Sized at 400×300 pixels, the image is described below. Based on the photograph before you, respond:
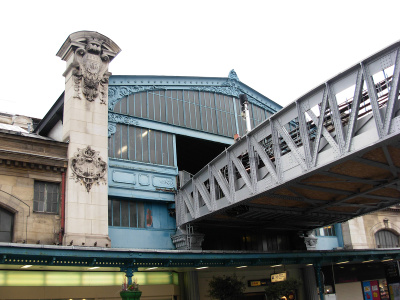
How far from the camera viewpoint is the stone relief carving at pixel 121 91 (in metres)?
26.4

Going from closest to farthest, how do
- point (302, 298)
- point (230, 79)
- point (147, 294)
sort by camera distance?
1. point (147, 294)
2. point (302, 298)
3. point (230, 79)

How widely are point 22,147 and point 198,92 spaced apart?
13601 mm

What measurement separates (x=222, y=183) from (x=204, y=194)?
78.6 inches

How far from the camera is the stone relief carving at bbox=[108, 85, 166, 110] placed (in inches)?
1038

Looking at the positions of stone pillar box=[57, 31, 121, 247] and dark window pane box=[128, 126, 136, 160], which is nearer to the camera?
stone pillar box=[57, 31, 121, 247]

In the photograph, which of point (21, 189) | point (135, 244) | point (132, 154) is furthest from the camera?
point (132, 154)

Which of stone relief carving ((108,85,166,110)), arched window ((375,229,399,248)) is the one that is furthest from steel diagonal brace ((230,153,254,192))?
arched window ((375,229,399,248))

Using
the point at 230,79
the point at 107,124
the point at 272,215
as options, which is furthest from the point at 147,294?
the point at 230,79

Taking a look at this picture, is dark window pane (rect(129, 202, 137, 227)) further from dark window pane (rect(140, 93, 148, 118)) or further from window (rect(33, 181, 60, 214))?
dark window pane (rect(140, 93, 148, 118))

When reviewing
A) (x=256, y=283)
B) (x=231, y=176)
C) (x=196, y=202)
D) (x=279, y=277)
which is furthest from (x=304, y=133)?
(x=256, y=283)

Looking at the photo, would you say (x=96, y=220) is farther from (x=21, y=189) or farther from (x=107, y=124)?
(x=107, y=124)

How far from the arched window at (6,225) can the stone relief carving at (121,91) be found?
8.70 metres

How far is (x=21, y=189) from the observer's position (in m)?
20.8

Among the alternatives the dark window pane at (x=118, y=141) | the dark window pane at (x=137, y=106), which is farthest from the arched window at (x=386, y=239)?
the dark window pane at (x=118, y=141)
